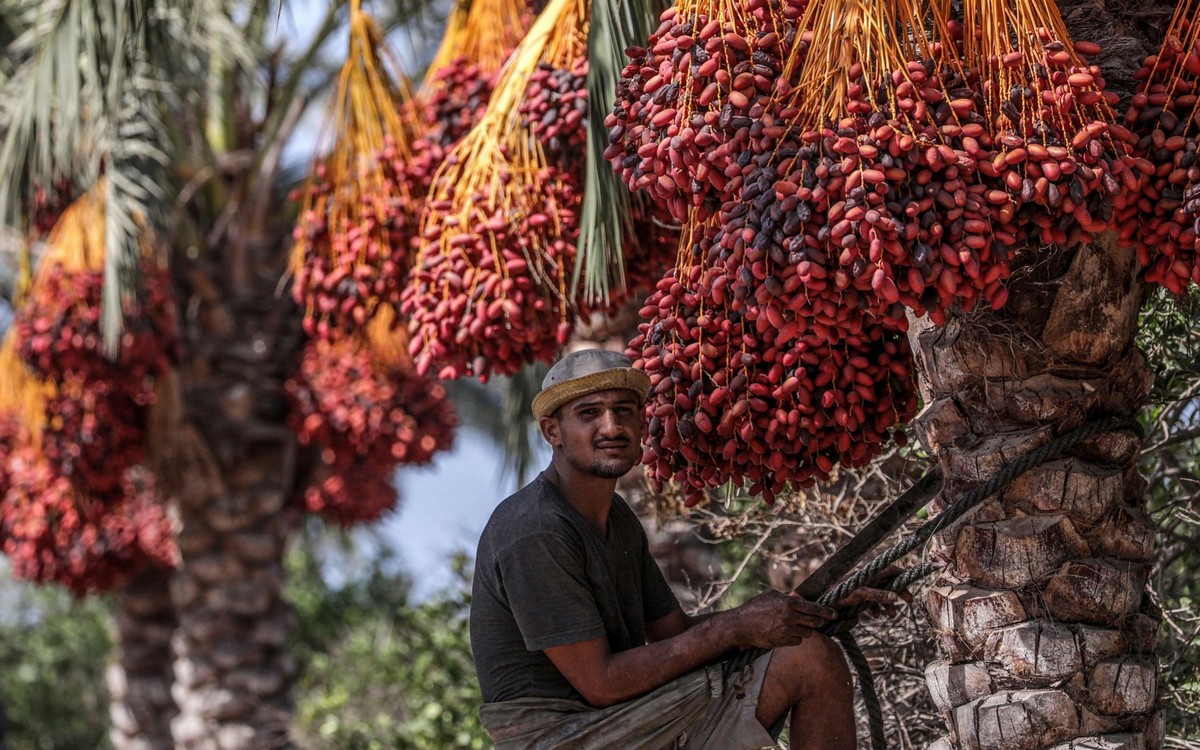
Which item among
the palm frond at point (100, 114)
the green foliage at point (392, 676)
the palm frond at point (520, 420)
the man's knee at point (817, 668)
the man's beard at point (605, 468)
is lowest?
the green foliage at point (392, 676)

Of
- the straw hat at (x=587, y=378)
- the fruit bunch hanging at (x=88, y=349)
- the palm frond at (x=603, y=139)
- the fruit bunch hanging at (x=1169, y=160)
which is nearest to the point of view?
the fruit bunch hanging at (x=1169, y=160)

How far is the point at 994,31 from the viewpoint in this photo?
8.64 ft

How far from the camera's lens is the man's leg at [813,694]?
3051 millimetres

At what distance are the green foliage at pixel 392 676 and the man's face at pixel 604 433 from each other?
121 inches

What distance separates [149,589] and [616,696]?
6.88m

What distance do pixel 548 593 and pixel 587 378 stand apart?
50cm

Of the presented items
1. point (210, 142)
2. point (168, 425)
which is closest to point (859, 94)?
point (168, 425)

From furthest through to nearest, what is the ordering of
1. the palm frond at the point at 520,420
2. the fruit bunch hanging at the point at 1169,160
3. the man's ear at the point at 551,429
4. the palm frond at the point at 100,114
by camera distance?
1. the palm frond at the point at 520,420
2. the palm frond at the point at 100,114
3. the man's ear at the point at 551,429
4. the fruit bunch hanging at the point at 1169,160

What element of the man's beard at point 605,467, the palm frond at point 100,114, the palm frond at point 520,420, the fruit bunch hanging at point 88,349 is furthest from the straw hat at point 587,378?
the fruit bunch hanging at point 88,349

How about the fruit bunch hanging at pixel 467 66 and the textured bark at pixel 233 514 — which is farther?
the textured bark at pixel 233 514

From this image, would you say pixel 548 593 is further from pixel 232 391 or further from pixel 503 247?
pixel 232 391

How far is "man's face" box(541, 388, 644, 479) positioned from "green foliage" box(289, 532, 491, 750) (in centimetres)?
308

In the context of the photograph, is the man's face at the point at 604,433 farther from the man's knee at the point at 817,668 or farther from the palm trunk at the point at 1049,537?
the palm trunk at the point at 1049,537

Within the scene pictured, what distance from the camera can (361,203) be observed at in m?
4.40
